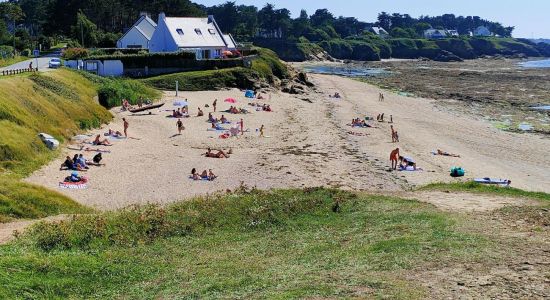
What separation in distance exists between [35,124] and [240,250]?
2056 centimetres

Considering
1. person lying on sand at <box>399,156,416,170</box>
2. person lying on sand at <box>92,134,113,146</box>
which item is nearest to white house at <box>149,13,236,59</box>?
person lying on sand at <box>92,134,113,146</box>

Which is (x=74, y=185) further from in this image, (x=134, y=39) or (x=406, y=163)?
(x=134, y=39)

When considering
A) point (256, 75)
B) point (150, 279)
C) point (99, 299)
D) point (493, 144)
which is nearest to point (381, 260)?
point (150, 279)

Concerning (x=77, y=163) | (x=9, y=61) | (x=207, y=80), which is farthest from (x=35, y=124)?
(x=207, y=80)

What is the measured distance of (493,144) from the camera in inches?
1582

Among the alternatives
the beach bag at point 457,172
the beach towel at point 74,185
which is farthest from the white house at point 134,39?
the beach bag at point 457,172

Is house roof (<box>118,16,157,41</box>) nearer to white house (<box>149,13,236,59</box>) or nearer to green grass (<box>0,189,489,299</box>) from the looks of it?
white house (<box>149,13,236,59</box>)

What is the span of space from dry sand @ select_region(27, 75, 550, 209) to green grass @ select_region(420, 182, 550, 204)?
7.01 ft

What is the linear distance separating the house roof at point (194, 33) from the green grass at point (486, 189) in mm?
50501

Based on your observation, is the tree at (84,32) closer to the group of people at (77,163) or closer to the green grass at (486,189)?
the group of people at (77,163)

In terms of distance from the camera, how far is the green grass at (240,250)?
12422 millimetres

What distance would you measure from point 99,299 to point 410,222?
9726 millimetres

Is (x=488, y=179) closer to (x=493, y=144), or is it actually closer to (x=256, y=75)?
(x=493, y=144)

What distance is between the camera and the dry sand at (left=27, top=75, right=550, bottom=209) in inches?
1052
